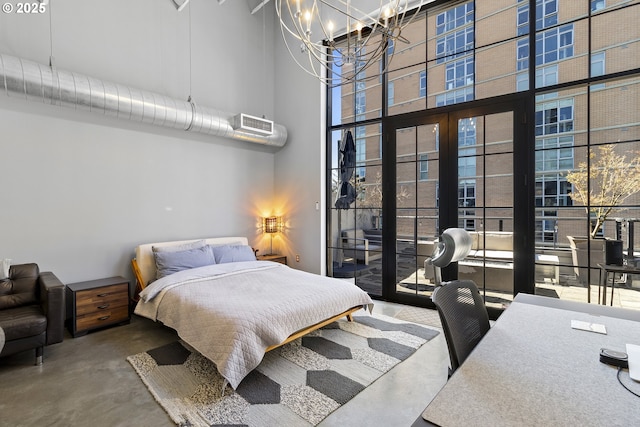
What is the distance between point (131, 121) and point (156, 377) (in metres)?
2.98

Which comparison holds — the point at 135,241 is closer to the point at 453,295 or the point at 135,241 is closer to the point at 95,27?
the point at 95,27

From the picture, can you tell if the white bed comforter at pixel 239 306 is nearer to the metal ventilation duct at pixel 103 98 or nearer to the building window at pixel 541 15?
the metal ventilation duct at pixel 103 98

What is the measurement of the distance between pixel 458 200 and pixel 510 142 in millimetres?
832

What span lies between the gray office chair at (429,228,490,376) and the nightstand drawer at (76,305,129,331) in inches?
133

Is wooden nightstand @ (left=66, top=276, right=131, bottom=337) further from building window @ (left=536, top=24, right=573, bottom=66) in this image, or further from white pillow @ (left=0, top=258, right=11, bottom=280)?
building window @ (left=536, top=24, right=573, bottom=66)

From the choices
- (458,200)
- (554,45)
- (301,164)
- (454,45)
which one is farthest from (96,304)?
(554,45)

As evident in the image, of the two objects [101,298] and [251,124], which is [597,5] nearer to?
[251,124]

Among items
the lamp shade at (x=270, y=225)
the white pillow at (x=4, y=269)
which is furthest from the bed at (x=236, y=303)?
the lamp shade at (x=270, y=225)

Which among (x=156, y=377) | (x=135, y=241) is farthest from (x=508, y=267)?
(x=135, y=241)

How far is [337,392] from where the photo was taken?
7.13ft

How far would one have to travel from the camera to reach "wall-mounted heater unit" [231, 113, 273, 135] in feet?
13.9

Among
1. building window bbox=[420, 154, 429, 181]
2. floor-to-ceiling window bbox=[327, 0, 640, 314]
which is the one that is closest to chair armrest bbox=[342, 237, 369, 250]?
floor-to-ceiling window bbox=[327, 0, 640, 314]

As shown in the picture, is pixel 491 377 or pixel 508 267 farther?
pixel 508 267

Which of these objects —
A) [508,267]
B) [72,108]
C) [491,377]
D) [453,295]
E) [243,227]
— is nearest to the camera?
[491,377]
